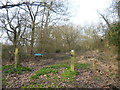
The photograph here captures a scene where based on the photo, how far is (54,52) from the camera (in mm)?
14336

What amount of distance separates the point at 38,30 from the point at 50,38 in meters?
1.71

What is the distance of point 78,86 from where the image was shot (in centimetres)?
421

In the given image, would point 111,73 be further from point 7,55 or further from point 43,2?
point 7,55

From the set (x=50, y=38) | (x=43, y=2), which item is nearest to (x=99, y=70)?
(x=43, y=2)

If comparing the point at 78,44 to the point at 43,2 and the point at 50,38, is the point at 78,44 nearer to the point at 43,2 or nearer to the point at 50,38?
the point at 50,38

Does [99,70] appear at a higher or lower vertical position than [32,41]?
lower

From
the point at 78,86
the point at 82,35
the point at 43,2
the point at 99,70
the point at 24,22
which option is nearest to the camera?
the point at 78,86

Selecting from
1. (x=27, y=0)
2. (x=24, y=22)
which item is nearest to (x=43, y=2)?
(x=27, y=0)

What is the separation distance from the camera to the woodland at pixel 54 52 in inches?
191

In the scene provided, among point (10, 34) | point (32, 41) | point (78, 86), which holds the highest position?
point (10, 34)

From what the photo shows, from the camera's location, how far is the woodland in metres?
4.84

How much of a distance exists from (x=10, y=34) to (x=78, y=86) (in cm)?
1273

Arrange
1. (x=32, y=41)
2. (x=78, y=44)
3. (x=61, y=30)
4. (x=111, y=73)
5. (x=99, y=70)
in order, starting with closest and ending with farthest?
(x=111, y=73), (x=99, y=70), (x=32, y=41), (x=61, y=30), (x=78, y=44)

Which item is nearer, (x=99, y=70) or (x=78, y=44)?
(x=99, y=70)
